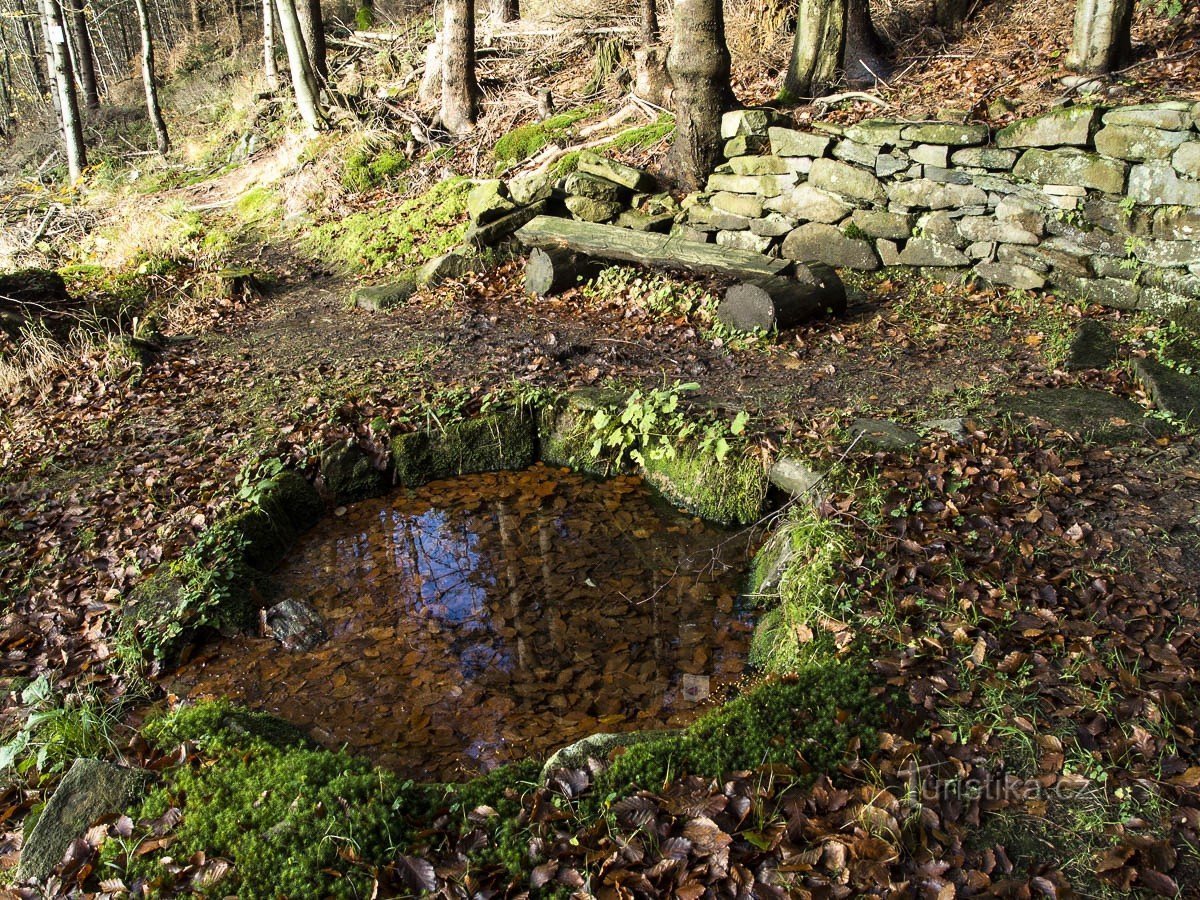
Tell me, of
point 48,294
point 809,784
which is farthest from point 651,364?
point 48,294

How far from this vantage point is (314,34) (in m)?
13.8

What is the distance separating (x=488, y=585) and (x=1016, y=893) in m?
3.20

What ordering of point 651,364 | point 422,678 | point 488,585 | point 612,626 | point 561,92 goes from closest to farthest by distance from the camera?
point 422,678 → point 612,626 → point 488,585 → point 651,364 → point 561,92

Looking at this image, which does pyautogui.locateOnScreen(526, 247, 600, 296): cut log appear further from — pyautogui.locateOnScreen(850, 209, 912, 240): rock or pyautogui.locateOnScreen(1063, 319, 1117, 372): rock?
pyautogui.locateOnScreen(1063, 319, 1117, 372): rock

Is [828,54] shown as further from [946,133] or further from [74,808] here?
[74,808]

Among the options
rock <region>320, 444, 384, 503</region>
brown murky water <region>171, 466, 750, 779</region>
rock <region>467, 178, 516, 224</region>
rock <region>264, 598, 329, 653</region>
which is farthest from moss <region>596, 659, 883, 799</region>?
rock <region>467, 178, 516, 224</region>

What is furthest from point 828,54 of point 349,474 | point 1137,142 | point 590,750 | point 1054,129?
point 590,750

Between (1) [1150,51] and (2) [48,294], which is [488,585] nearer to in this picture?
(2) [48,294]

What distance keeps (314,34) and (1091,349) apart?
13.4 meters

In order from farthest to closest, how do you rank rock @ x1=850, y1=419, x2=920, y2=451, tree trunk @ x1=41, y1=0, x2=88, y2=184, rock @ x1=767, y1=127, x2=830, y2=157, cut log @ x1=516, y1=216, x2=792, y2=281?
tree trunk @ x1=41, y1=0, x2=88, y2=184 < rock @ x1=767, y1=127, x2=830, y2=157 < cut log @ x1=516, y1=216, x2=792, y2=281 < rock @ x1=850, y1=419, x2=920, y2=451

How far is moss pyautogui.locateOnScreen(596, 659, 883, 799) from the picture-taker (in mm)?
2959

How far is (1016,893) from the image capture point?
8.16ft

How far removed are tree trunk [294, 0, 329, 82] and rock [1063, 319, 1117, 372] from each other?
12532mm

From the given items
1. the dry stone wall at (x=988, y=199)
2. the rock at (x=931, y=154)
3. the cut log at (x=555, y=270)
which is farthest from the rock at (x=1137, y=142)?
the cut log at (x=555, y=270)
